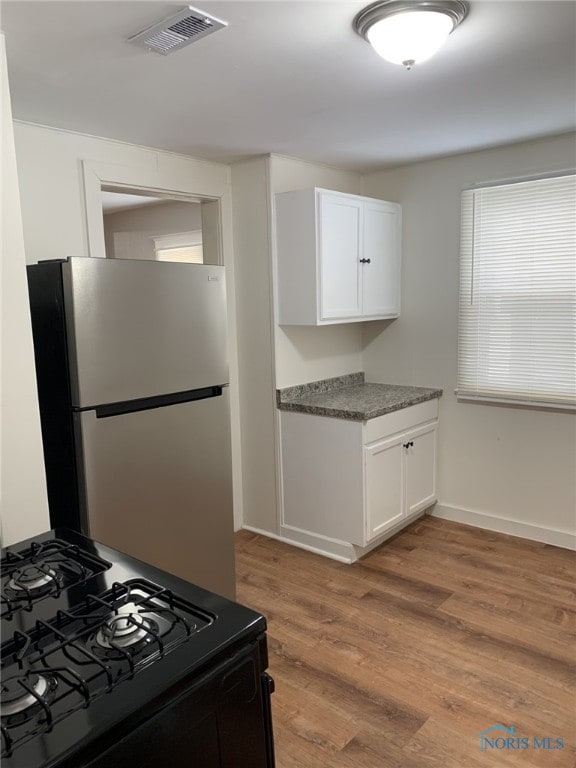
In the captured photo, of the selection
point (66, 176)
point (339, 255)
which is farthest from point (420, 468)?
point (66, 176)

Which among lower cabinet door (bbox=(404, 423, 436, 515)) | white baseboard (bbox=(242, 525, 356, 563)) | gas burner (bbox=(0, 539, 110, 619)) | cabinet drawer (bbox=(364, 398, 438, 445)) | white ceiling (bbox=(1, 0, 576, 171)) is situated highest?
white ceiling (bbox=(1, 0, 576, 171))

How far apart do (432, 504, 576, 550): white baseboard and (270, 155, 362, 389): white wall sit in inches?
45.8

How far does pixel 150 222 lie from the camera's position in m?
5.93

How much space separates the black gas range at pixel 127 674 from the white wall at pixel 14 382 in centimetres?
59

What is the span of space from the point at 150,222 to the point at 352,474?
12.7ft

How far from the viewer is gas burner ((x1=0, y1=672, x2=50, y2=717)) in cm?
82

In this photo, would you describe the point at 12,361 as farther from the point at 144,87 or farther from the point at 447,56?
the point at 447,56

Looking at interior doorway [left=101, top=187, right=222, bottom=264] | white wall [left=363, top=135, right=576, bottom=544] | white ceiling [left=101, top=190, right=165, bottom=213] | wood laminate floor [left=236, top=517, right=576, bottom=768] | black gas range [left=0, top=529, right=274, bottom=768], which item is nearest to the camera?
black gas range [left=0, top=529, right=274, bottom=768]

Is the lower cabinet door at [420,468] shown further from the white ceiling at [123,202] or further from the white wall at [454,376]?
the white ceiling at [123,202]

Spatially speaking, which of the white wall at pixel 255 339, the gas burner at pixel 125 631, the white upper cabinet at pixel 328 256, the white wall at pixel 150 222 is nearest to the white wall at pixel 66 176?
the white wall at pixel 255 339

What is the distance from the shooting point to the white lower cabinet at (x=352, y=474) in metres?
3.22

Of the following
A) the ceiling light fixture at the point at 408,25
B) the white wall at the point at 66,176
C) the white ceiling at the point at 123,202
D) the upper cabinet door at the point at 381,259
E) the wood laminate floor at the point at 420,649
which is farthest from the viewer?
the white ceiling at the point at 123,202

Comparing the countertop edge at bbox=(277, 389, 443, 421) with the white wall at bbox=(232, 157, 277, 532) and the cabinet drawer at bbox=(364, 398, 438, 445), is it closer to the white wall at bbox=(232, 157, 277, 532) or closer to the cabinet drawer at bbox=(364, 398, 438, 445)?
the cabinet drawer at bbox=(364, 398, 438, 445)

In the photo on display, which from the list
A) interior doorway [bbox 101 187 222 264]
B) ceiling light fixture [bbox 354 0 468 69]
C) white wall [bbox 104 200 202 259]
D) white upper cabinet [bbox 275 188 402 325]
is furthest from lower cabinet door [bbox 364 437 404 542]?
white wall [bbox 104 200 202 259]
